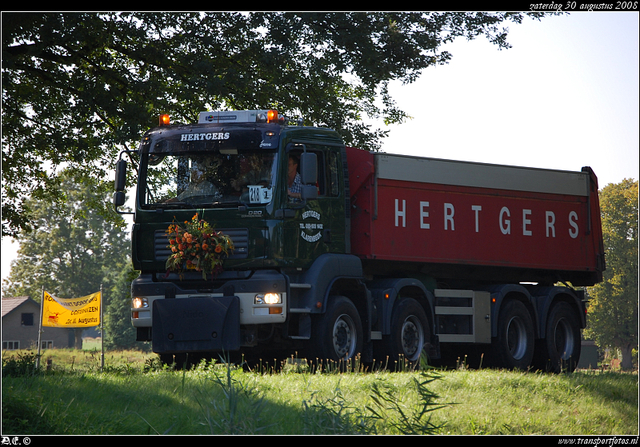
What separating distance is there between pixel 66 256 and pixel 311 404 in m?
74.6

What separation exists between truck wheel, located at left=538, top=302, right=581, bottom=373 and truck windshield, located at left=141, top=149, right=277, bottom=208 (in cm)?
741

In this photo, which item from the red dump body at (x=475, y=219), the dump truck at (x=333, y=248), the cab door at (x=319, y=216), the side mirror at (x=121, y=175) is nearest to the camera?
the dump truck at (x=333, y=248)

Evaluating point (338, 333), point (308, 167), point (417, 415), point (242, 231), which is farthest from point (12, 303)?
point (417, 415)

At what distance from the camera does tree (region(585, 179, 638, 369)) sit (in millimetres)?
52656

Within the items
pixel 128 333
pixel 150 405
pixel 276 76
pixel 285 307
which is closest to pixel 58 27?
pixel 276 76

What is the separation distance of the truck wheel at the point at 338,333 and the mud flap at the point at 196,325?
4.13 ft

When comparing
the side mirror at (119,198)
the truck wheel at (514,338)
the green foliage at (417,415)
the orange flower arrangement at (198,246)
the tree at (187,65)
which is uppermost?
the tree at (187,65)

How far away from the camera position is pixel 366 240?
1312cm

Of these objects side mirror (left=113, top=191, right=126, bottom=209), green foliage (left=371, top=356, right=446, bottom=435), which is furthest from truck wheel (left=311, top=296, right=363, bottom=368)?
side mirror (left=113, top=191, right=126, bottom=209)

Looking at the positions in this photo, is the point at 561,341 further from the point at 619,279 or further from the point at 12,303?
the point at 12,303

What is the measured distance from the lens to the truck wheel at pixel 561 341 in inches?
635

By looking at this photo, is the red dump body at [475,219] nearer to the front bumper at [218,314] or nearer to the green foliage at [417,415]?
the front bumper at [218,314]

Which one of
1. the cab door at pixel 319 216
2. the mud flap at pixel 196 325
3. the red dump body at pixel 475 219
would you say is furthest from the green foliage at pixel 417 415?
the red dump body at pixel 475 219

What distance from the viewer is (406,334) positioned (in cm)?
1371
